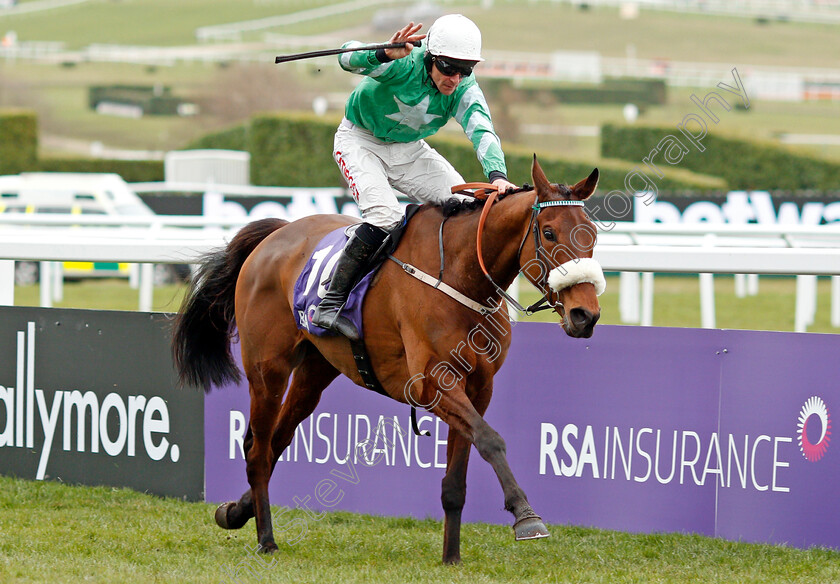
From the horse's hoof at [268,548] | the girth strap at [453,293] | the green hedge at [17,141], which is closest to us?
the girth strap at [453,293]

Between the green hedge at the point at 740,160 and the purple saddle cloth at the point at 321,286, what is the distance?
1844 centimetres

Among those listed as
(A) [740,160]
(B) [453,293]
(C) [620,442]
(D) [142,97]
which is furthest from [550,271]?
(D) [142,97]

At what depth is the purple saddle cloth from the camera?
447 cm

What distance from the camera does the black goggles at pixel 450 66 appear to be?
13.9 feet

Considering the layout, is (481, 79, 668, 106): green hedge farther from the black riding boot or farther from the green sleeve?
the black riding boot

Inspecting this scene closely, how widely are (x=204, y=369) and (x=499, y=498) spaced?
61.9 inches

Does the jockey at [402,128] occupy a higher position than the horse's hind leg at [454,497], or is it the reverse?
the jockey at [402,128]

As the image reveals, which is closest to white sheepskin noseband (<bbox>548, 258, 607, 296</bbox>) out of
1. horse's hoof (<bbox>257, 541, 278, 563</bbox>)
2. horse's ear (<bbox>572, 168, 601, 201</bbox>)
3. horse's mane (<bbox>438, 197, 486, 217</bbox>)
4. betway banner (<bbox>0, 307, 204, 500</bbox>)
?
horse's ear (<bbox>572, 168, 601, 201</bbox>)

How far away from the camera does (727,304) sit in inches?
515

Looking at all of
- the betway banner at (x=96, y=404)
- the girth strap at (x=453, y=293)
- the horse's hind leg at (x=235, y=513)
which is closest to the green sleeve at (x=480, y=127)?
the girth strap at (x=453, y=293)

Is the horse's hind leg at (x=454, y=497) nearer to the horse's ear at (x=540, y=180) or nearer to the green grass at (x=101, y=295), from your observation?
the horse's ear at (x=540, y=180)

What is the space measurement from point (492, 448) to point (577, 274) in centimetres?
70

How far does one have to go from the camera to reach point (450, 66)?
14.0ft

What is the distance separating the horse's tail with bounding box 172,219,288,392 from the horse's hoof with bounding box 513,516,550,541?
2083mm
